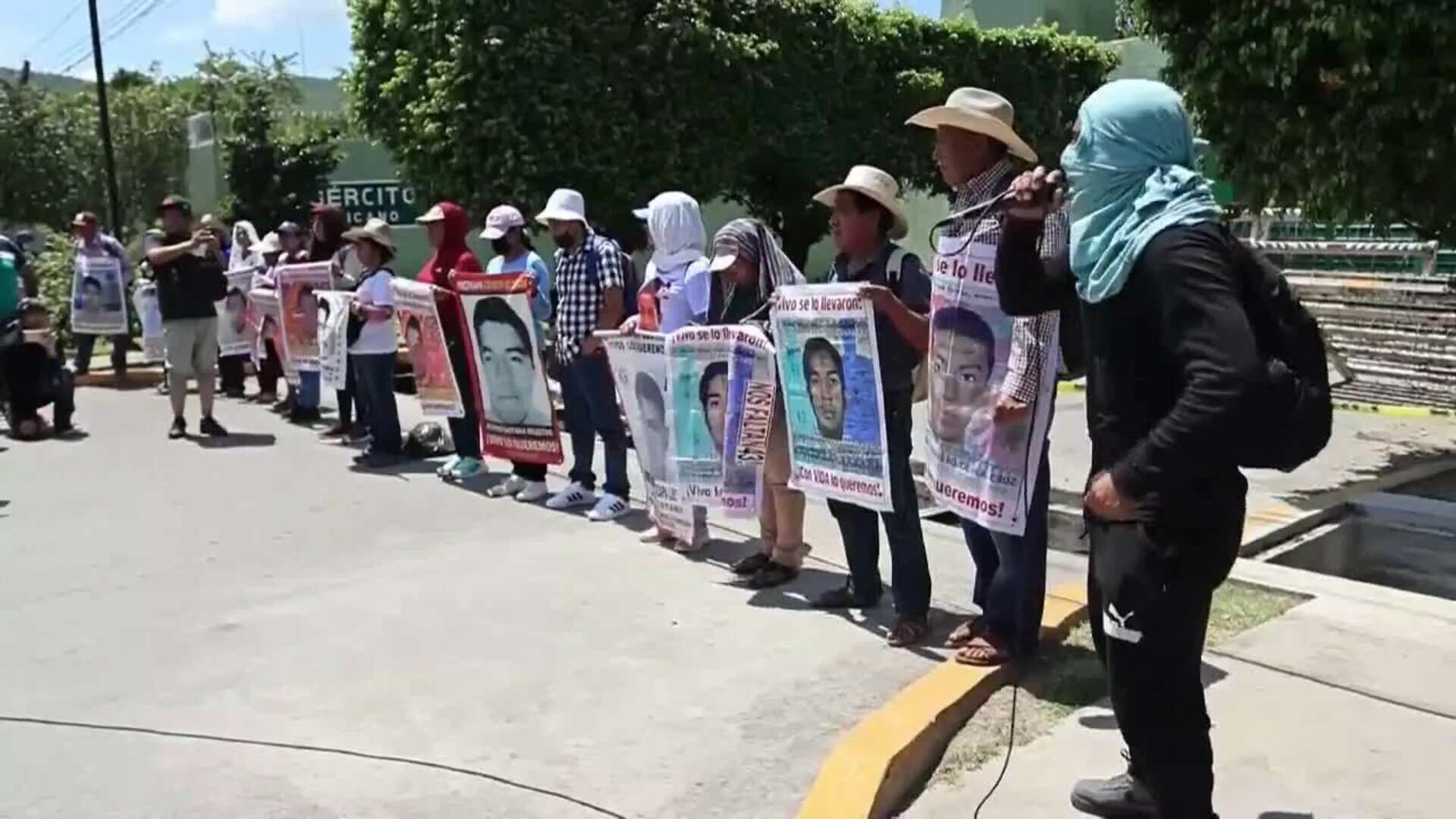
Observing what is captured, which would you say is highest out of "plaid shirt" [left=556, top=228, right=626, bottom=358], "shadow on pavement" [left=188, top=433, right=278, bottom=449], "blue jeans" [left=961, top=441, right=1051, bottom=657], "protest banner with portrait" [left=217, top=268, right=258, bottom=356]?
"plaid shirt" [left=556, top=228, right=626, bottom=358]

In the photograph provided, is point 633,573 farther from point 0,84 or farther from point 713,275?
point 0,84

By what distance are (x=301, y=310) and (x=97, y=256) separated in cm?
495

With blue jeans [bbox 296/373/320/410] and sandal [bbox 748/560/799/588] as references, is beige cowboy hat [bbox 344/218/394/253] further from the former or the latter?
sandal [bbox 748/560/799/588]

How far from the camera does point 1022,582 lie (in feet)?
16.1

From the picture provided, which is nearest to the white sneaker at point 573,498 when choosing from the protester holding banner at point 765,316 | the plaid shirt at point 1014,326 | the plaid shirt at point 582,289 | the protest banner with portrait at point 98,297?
the plaid shirt at point 582,289

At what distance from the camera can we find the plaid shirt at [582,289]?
7.69m

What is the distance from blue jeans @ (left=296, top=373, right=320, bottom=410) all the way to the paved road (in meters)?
3.46

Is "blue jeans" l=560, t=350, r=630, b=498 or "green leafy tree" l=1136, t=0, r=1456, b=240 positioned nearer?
"green leafy tree" l=1136, t=0, r=1456, b=240

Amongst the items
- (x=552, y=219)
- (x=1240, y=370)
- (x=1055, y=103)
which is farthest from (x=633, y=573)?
(x=1055, y=103)

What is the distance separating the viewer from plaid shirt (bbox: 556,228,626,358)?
769cm

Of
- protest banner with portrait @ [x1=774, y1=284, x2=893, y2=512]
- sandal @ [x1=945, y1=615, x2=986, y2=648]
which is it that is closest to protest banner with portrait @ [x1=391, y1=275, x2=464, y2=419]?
protest banner with portrait @ [x1=774, y1=284, x2=893, y2=512]

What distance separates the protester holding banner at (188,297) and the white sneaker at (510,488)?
12.4 ft

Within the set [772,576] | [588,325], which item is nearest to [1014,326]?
[772,576]

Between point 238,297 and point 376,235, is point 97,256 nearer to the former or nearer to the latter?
point 238,297
